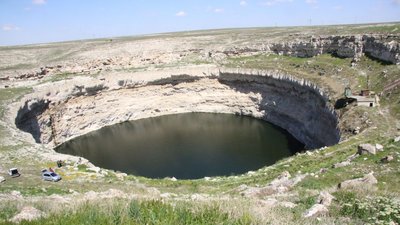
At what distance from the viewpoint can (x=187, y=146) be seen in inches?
1827

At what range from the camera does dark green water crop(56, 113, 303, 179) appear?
1522 inches

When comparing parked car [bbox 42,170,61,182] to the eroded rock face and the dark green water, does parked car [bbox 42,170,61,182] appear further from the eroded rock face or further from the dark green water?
the eroded rock face

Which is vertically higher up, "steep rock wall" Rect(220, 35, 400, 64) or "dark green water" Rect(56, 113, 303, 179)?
"steep rock wall" Rect(220, 35, 400, 64)

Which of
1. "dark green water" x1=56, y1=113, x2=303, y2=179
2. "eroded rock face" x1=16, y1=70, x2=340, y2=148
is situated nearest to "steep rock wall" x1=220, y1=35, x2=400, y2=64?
"eroded rock face" x1=16, y1=70, x2=340, y2=148

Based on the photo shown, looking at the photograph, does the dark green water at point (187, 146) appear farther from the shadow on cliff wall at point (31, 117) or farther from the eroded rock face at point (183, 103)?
the shadow on cliff wall at point (31, 117)

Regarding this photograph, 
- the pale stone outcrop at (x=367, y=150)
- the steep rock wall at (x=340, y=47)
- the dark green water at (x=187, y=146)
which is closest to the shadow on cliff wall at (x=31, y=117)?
the dark green water at (x=187, y=146)

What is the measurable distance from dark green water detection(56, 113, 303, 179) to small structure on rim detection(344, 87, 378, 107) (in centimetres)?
950

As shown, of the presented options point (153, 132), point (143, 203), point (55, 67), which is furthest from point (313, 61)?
point (143, 203)

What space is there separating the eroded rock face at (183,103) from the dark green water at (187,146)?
→ 1.69 m

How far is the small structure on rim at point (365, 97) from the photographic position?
1444 inches

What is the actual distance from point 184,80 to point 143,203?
175ft

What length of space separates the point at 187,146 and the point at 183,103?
1863cm

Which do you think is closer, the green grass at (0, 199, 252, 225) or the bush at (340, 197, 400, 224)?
the green grass at (0, 199, 252, 225)

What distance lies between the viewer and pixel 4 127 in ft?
111
